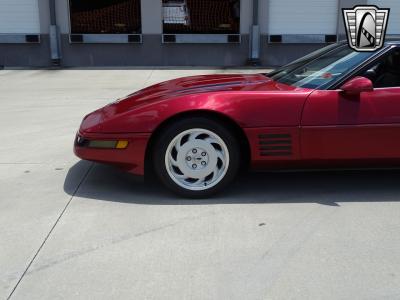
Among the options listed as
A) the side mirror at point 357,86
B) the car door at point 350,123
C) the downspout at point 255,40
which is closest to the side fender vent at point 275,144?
the car door at point 350,123

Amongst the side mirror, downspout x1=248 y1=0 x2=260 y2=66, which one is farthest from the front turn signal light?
downspout x1=248 y1=0 x2=260 y2=66

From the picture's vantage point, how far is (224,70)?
524 inches

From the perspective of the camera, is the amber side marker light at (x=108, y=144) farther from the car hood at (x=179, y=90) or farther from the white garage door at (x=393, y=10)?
the white garage door at (x=393, y=10)


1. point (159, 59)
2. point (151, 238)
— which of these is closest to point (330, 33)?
point (159, 59)

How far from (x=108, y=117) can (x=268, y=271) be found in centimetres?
190

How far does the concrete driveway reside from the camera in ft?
9.61

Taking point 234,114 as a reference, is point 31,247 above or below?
below

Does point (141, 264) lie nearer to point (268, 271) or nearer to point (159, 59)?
point (268, 271)

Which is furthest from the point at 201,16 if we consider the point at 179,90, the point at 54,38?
the point at 179,90

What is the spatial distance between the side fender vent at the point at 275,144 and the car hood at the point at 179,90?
1.36 ft

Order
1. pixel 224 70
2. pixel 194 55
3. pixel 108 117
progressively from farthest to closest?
1. pixel 194 55
2. pixel 224 70
3. pixel 108 117

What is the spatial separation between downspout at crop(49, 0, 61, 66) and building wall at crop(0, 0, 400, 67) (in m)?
0.12

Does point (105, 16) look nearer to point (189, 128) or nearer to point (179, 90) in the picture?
point (179, 90)

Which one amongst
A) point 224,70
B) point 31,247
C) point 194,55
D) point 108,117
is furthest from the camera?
point 194,55
